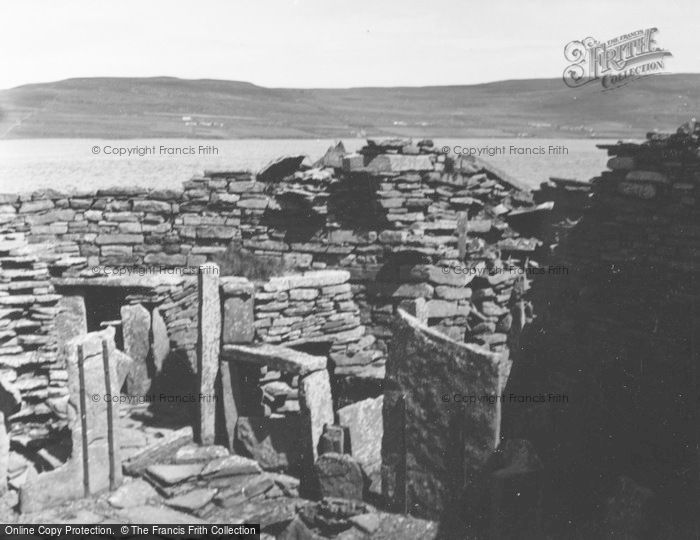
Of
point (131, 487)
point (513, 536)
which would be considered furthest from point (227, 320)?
point (513, 536)

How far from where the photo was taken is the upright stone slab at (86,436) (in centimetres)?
686

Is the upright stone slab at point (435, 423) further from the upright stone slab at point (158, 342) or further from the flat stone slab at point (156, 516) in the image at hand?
the upright stone slab at point (158, 342)

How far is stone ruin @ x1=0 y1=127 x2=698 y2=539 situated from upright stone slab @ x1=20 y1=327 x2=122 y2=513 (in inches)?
1.2

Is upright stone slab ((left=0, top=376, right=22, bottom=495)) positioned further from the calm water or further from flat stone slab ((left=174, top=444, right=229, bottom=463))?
the calm water

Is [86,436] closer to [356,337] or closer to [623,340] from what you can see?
[356,337]

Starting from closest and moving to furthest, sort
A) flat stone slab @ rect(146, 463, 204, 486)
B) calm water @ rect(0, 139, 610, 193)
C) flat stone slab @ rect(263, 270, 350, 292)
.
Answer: flat stone slab @ rect(146, 463, 204, 486), flat stone slab @ rect(263, 270, 350, 292), calm water @ rect(0, 139, 610, 193)

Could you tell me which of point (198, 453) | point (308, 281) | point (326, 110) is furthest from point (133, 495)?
point (326, 110)

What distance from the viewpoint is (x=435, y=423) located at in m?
6.17

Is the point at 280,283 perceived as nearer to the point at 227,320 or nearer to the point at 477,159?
the point at 227,320

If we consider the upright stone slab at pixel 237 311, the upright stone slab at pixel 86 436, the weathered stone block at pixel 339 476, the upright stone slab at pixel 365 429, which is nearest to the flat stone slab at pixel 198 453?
the upright stone slab at pixel 86 436

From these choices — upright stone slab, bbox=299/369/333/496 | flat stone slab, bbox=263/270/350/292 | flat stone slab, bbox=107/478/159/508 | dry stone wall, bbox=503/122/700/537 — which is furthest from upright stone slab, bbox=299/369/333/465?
dry stone wall, bbox=503/122/700/537

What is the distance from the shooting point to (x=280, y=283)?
8594 mm

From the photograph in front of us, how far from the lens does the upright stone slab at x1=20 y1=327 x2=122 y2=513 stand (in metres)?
6.86

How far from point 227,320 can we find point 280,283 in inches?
32.9
